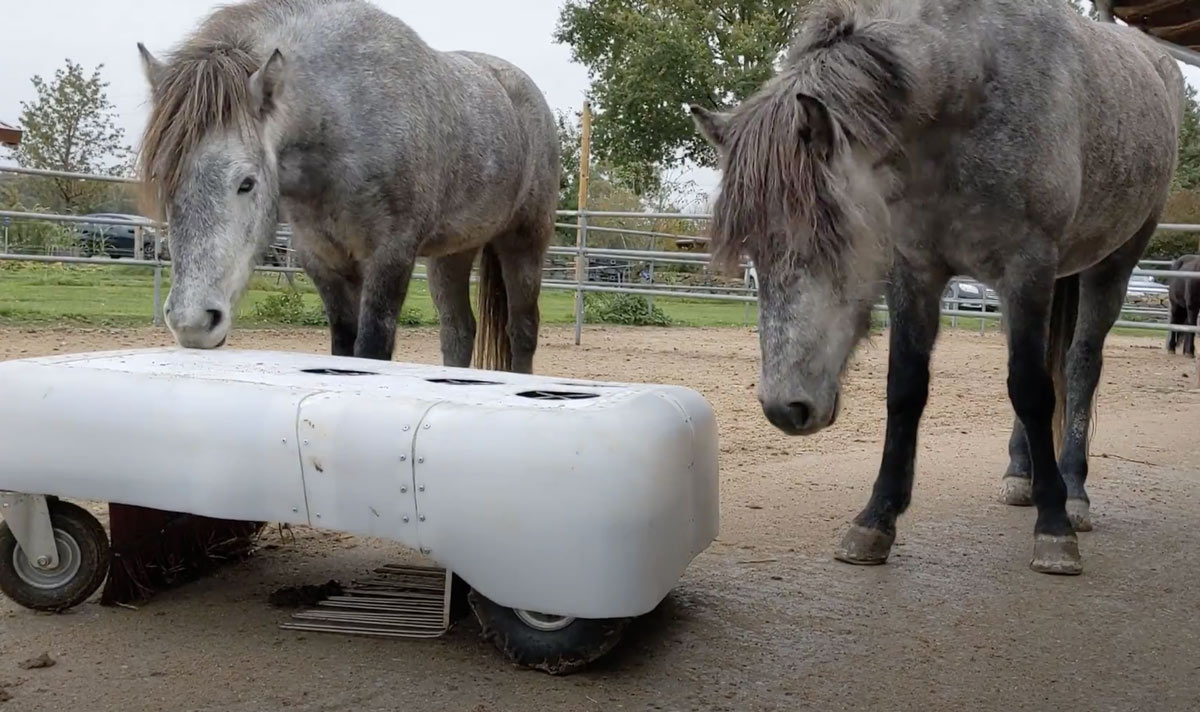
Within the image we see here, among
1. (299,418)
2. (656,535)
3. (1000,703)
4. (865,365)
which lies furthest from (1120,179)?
(865,365)

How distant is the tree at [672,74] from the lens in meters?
25.2

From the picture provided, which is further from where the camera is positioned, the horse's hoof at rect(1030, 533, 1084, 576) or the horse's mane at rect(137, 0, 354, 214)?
the horse's hoof at rect(1030, 533, 1084, 576)

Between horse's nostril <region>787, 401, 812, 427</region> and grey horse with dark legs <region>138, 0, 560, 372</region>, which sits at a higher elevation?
grey horse with dark legs <region>138, 0, 560, 372</region>

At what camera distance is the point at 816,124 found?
2670mm

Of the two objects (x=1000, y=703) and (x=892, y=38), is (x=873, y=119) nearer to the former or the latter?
(x=892, y=38)

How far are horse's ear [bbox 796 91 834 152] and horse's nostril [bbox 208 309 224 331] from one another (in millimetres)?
1691

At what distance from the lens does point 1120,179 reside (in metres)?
3.81

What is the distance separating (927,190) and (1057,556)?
48.9 inches

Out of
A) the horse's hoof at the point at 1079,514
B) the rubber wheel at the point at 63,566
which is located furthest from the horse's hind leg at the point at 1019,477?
the rubber wheel at the point at 63,566

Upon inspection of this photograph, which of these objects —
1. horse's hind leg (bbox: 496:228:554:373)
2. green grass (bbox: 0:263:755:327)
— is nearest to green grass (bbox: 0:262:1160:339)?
green grass (bbox: 0:263:755:327)

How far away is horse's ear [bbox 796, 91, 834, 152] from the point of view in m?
2.64

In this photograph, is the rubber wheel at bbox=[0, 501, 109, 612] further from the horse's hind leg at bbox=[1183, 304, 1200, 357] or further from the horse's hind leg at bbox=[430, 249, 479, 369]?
the horse's hind leg at bbox=[1183, 304, 1200, 357]

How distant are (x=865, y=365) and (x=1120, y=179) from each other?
6.44 metres

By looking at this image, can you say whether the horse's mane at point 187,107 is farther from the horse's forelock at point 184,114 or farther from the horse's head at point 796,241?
the horse's head at point 796,241
